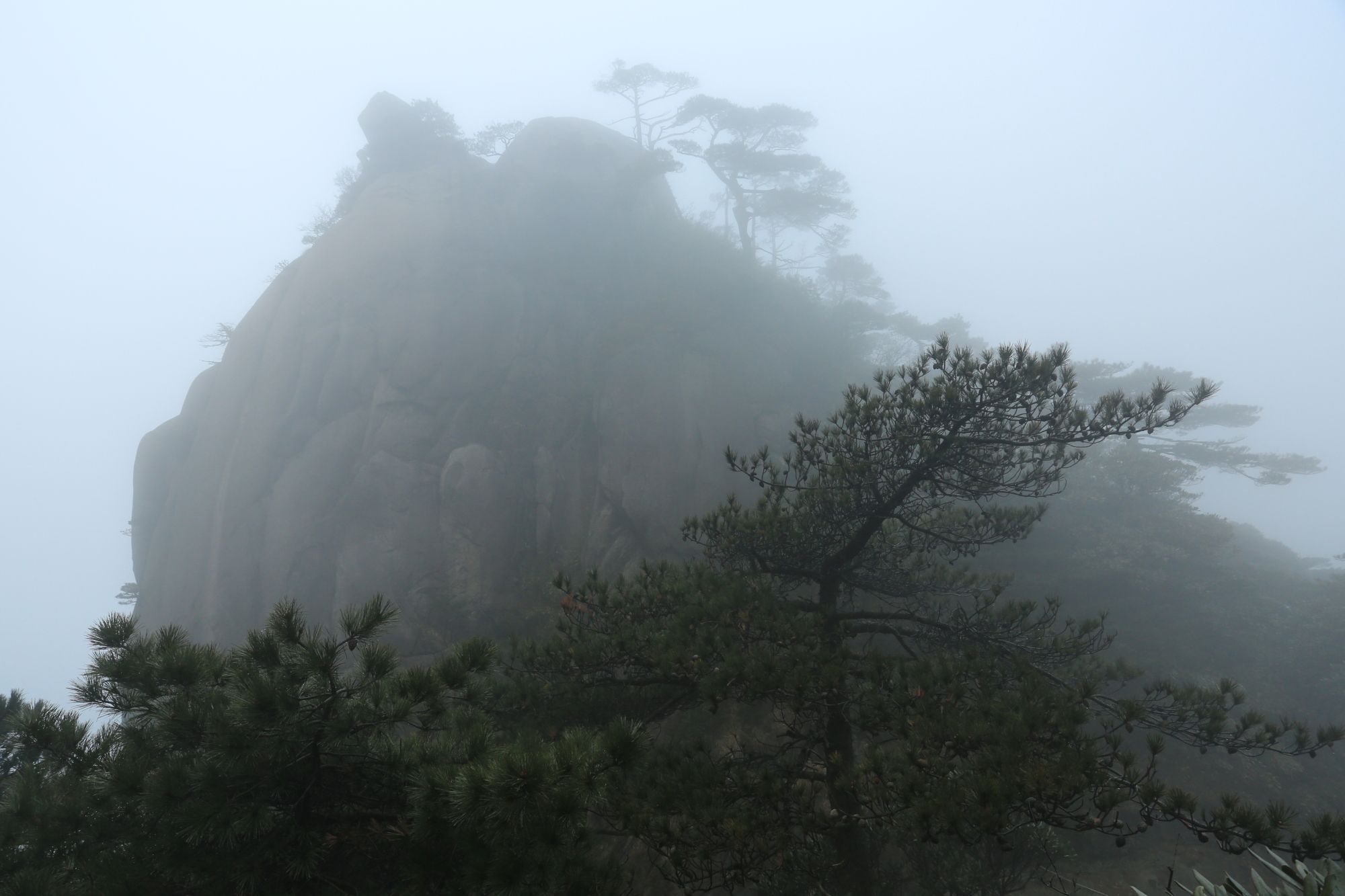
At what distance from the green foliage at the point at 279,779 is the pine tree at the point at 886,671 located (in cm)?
123

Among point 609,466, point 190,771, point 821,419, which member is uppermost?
point 821,419

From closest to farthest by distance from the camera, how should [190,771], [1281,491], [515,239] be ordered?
[190,771] < [515,239] < [1281,491]

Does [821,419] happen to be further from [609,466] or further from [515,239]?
[515,239]

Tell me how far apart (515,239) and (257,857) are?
19.1 m

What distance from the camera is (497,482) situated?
1545 centimetres

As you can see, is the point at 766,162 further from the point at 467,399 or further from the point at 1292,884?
the point at 1292,884

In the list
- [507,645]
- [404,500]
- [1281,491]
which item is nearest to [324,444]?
[404,500]

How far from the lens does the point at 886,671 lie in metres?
5.38

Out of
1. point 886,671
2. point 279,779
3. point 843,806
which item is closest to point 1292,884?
point 886,671

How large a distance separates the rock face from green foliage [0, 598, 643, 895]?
1066 cm

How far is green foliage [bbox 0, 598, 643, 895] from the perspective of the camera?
2.87 meters

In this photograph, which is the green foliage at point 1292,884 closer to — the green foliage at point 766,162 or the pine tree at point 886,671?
the pine tree at point 886,671

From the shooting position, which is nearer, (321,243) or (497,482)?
(497,482)

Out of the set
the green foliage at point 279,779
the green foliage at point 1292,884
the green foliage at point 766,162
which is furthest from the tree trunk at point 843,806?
the green foliage at point 766,162
